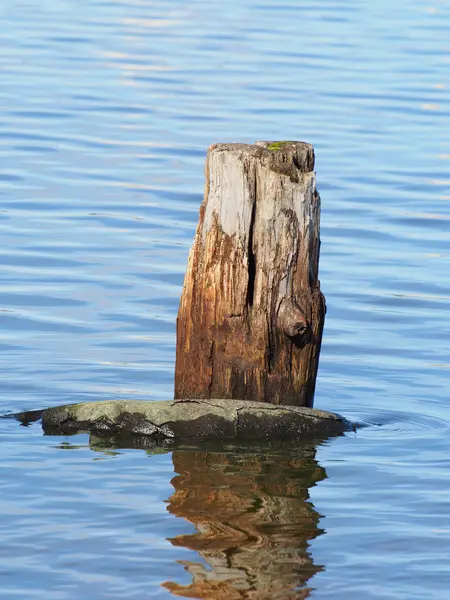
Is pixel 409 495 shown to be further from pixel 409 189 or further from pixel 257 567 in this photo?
pixel 409 189

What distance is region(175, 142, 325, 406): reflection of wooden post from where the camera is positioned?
877 centimetres

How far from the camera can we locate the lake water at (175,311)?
7.53 m

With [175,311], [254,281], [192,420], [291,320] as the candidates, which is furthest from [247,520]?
[175,311]

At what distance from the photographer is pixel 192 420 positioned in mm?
9094

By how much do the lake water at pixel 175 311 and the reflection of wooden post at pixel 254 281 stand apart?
473 mm

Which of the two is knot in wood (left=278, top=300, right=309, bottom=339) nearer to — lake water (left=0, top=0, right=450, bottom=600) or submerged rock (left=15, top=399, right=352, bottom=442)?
submerged rock (left=15, top=399, right=352, bottom=442)

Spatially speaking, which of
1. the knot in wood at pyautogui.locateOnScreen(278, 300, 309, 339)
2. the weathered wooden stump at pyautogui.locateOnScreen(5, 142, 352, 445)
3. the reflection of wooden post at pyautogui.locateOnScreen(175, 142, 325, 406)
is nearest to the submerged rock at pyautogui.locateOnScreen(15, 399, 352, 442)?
the weathered wooden stump at pyautogui.locateOnScreen(5, 142, 352, 445)

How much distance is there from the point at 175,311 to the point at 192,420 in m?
3.86

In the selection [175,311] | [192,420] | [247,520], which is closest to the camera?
[247,520]

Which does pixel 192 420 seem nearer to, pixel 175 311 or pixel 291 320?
pixel 291 320

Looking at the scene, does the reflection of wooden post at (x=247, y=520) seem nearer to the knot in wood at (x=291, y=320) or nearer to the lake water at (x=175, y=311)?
the lake water at (x=175, y=311)

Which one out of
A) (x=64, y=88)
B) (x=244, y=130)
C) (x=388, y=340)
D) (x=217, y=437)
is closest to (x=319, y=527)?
(x=217, y=437)

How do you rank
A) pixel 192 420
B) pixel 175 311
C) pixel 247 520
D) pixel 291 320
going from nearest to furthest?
1. pixel 247 520
2. pixel 291 320
3. pixel 192 420
4. pixel 175 311

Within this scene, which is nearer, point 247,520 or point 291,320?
point 247,520
